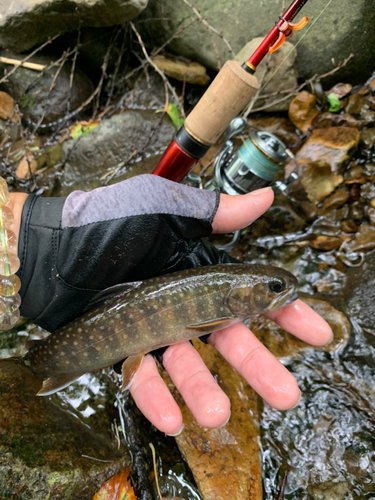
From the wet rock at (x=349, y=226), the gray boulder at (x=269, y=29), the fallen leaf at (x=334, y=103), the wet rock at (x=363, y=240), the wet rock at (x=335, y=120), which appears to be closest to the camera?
the wet rock at (x=363, y=240)

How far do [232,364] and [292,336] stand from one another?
83 centimetres

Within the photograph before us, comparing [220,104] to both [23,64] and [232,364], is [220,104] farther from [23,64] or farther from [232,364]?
[23,64]

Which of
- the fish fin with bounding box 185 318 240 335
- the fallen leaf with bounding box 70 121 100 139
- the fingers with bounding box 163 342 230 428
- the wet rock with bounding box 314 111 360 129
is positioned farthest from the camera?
the fallen leaf with bounding box 70 121 100 139

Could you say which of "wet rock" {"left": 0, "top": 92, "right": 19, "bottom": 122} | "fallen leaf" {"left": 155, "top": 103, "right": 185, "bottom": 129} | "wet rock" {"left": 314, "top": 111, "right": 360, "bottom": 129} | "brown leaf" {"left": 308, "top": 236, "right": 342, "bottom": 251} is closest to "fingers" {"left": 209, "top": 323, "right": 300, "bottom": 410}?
"brown leaf" {"left": 308, "top": 236, "right": 342, "bottom": 251}

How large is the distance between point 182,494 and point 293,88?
13.9 feet

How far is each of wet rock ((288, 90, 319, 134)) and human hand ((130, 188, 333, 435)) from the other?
2309 millimetres

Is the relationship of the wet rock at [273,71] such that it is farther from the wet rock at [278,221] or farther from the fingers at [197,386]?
the fingers at [197,386]

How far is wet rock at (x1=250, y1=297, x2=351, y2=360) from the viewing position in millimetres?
2840

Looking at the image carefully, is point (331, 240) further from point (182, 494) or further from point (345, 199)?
point (182, 494)

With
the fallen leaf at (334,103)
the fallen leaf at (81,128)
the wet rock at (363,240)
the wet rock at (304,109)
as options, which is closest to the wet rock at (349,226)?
the wet rock at (363,240)

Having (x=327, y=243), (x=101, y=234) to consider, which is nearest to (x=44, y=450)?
→ (x=101, y=234)

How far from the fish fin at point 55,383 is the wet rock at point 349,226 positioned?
2864 millimetres

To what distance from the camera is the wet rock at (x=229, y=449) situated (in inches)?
90.9

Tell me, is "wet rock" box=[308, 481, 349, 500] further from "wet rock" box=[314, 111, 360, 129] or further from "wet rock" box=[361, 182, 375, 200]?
"wet rock" box=[314, 111, 360, 129]
